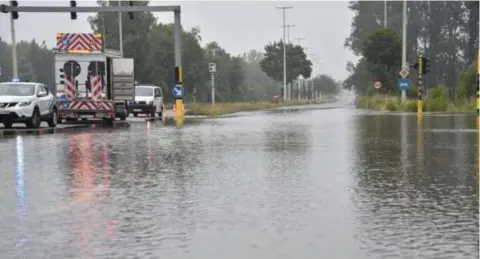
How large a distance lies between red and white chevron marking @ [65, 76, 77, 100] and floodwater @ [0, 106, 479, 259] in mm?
12379

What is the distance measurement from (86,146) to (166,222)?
29.9ft

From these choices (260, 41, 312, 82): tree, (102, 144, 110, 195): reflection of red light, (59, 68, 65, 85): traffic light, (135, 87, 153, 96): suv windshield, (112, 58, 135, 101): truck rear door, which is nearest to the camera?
(102, 144, 110, 195): reflection of red light

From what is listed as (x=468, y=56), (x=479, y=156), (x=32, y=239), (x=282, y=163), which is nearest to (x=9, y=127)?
(x=282, y=163)

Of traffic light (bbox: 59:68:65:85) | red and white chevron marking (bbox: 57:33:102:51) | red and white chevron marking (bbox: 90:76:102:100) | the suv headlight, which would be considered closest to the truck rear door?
red and white chevron marking (bbox: 90:76:102:100)

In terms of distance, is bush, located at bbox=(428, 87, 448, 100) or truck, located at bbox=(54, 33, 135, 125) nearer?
truck, located at bbox=(54, 33, 135, 125)

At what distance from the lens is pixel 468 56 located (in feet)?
305

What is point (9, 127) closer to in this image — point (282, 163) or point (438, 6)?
point (282, 163)

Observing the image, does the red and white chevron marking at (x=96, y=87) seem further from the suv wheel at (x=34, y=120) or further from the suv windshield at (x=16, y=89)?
the suv wheel at (x=34, y=120)

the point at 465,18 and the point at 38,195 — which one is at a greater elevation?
the point at 465,18

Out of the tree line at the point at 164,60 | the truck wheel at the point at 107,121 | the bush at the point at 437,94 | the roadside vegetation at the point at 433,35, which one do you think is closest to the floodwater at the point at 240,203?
the truck wheel at the point at 107,121

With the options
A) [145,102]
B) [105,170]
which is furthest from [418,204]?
[145,102]

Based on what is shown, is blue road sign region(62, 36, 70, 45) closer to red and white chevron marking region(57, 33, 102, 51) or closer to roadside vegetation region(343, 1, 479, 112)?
red and white chevron marking region(57, 33, 102, 51)

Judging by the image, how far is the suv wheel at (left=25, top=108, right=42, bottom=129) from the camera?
2271 cm

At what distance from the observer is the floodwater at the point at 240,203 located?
5.78 meters
